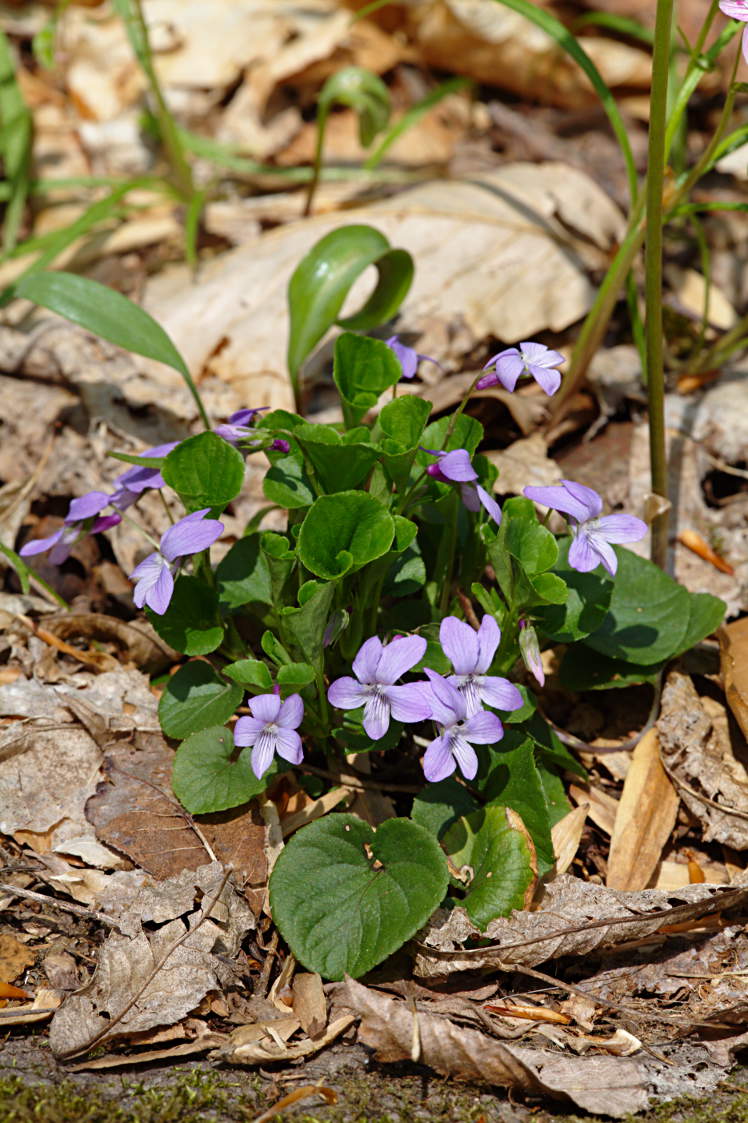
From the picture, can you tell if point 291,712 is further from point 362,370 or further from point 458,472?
point 362,370

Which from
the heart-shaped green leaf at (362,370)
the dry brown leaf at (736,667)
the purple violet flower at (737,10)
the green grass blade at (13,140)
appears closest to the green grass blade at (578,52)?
the purple violet flower at (737,10)

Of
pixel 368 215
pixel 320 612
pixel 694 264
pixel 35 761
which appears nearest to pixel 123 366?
pixel 368 215

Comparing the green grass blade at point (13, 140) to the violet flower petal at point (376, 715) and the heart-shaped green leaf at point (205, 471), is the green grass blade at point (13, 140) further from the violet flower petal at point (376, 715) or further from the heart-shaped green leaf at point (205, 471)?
the violet flower petal at point (376, 715)

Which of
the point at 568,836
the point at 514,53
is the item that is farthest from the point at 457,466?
the point at 514,53

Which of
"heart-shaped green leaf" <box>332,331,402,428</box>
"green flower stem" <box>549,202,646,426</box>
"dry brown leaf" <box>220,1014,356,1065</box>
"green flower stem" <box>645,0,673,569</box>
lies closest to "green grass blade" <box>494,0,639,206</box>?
"green flower stem" <box>549,202,646,426</box>

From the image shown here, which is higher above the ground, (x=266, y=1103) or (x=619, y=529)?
(x=619, y=529)

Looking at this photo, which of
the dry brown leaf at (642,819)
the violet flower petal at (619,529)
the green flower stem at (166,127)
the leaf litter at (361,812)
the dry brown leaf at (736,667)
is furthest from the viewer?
the green flower stem at (166,127)

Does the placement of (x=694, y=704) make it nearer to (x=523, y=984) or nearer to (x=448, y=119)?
(x=523, y=984)
